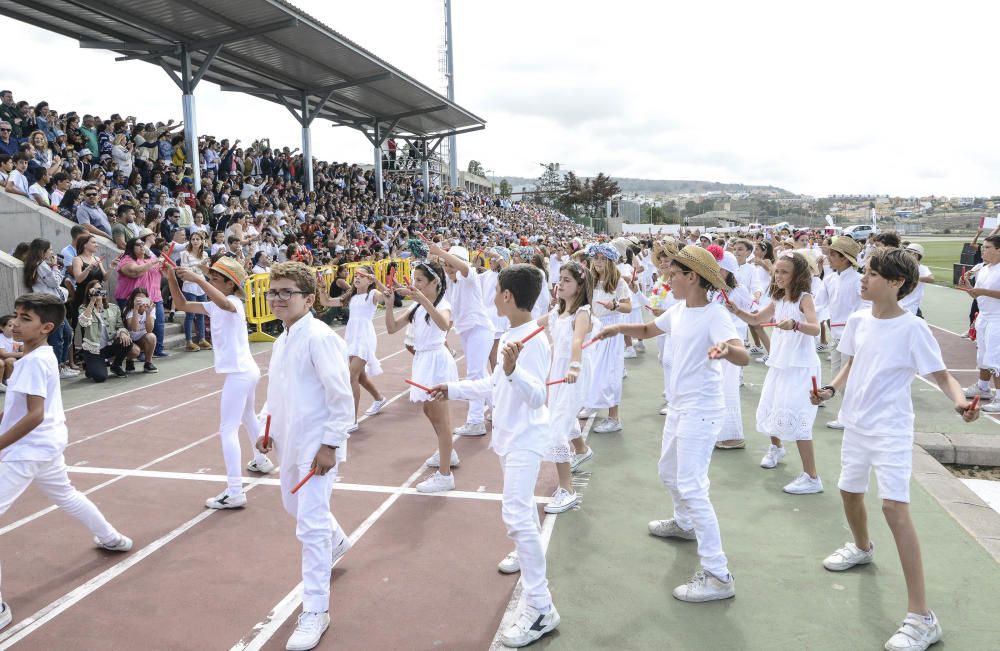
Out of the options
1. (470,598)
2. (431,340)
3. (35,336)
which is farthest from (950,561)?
(35,336)

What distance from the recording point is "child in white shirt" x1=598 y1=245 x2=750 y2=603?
3742mm

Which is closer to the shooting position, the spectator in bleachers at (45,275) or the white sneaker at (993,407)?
the white sneaker at (993,407)

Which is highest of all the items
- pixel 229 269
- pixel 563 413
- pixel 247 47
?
pixel 247 47

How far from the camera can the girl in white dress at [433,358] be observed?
18.1 feet

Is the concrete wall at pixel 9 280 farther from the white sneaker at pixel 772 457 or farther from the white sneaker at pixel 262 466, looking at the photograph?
the white sneaker at pixel 772 457

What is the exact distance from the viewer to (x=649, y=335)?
4.32 m

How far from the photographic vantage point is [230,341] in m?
5.09

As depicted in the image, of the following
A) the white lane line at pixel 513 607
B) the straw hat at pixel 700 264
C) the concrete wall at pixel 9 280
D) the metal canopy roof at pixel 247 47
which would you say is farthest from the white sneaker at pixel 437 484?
the metal canopy roof at pixel 247 47

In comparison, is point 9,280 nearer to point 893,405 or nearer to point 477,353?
point 477,353

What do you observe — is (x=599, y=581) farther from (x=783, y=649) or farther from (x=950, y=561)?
(x=950, y=561)

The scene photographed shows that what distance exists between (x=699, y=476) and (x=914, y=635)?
49.1 inches

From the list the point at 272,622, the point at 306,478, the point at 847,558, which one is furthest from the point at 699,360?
the point at 272,622

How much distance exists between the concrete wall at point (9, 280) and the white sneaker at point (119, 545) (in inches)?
298

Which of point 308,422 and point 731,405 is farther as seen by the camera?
point 731,405
